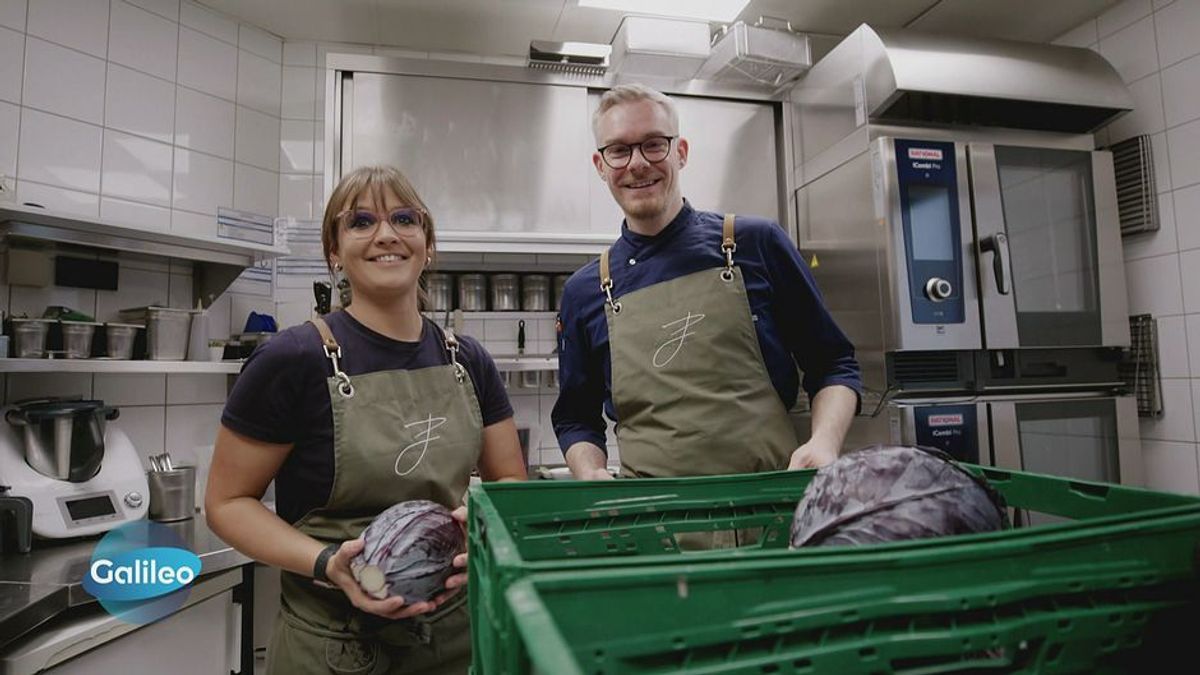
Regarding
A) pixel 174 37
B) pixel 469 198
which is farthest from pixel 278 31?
pixel 469 198

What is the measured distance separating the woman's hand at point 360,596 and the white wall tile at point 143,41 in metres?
2.49

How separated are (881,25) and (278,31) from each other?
2732 mm

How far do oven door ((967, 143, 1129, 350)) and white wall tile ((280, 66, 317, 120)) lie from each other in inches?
109

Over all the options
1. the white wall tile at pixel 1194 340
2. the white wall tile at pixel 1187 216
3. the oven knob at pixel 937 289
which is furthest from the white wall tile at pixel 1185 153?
the oven knob at pixel 937 289

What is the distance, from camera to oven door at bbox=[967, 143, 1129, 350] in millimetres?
2182

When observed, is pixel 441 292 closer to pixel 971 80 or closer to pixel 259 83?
pixel 259 83

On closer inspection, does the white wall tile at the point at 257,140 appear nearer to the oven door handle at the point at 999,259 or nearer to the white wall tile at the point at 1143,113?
the oven door handle at the point at 999,259

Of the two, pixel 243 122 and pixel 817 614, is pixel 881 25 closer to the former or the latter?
pixel 243 122

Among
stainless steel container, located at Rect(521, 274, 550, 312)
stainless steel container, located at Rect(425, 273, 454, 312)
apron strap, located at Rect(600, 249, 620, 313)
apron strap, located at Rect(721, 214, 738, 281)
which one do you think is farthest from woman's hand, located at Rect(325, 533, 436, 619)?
stainless steel container, located at Rect(521, 274, 550, 312)

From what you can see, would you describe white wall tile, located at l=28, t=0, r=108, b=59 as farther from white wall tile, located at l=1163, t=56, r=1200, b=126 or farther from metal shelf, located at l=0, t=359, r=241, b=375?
white wall tile, located at l=1163, t=56, r=1200, b=126

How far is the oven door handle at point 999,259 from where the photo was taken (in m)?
2.16

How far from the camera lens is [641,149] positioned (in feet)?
4.12

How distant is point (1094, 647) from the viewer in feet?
1.34

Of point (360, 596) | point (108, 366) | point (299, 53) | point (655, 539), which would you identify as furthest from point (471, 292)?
point (655, 539)
